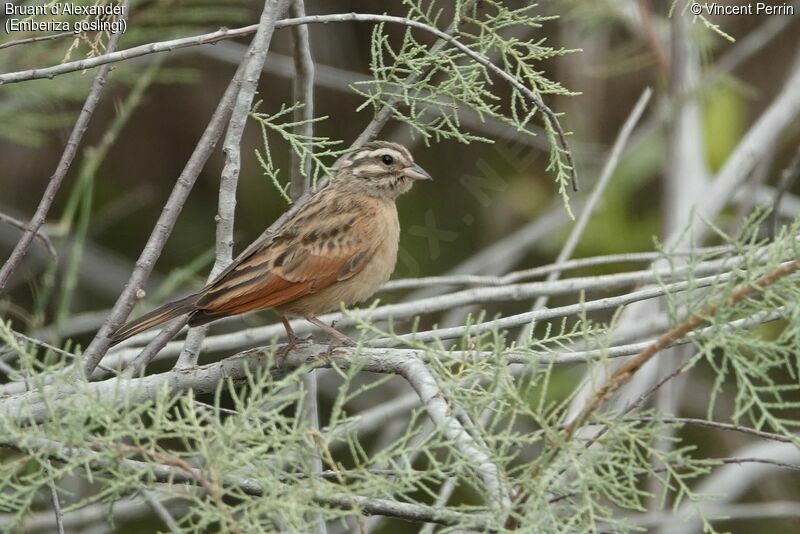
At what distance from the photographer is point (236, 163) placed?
353 cm

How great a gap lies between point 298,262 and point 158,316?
2.40ft

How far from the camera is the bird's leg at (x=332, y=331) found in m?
4.00

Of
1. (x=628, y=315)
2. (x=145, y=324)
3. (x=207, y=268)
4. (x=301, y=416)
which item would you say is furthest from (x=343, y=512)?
(x=207, y=268)

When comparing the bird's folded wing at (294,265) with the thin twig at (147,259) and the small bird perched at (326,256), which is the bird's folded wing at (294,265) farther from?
the thin twig at (147,259)

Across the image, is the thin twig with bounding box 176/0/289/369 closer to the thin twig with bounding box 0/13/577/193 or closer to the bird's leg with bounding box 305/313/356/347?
the thin twig with bounding box 0/13/577/193

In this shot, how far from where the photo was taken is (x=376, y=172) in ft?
16.7

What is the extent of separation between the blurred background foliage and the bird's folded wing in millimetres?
2450

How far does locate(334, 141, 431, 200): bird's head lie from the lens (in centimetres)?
505

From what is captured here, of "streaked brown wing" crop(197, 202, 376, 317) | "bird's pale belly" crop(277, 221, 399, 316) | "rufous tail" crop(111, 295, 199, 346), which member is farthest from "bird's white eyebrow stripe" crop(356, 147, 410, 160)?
"rufous tail" crop(111, 295, 199, 346)

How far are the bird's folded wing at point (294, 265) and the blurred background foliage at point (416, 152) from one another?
8.04ft

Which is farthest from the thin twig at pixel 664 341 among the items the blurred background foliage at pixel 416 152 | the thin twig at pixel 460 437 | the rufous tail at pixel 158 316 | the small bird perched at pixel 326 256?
the blurred background foliage at pixel 416 152

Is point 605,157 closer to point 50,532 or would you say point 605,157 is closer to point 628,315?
point 628,315

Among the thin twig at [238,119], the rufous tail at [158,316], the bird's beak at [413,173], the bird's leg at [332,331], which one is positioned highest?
the thin twig at [238,119]

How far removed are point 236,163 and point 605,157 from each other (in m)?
4.32
